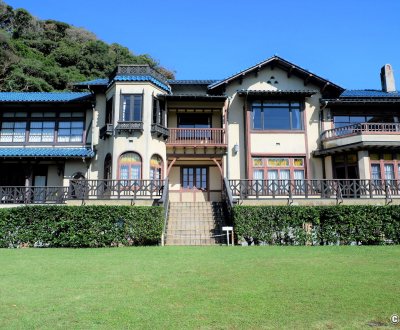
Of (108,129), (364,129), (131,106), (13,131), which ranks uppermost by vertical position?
(131,106)

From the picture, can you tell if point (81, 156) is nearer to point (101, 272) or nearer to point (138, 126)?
point (138, 126)

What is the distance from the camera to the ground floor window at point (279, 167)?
2220cm

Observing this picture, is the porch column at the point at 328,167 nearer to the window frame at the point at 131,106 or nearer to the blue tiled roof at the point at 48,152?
the window frame at the point at 131,106

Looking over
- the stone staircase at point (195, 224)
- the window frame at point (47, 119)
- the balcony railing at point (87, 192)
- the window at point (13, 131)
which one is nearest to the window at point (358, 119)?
the stone staircase at point (195, 224)

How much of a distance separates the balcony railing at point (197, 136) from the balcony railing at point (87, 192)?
12.4 ft

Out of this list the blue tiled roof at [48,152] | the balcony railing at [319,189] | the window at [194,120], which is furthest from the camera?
the window at [194,120]

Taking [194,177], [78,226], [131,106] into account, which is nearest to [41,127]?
[131,106]

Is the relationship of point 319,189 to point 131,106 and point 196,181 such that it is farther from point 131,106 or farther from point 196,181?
point 131,106

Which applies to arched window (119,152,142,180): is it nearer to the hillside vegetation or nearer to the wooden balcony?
the wooden balcony

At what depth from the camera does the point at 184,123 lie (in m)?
23.8

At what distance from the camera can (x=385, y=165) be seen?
21172mm

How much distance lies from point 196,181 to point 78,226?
9783 millimetres

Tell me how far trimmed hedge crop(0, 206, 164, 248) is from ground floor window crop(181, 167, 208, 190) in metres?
8.02

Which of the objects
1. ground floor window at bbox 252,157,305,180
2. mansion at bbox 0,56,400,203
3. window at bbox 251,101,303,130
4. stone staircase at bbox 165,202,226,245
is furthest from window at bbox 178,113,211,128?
stone staircase at bbox 165,202,226,245
